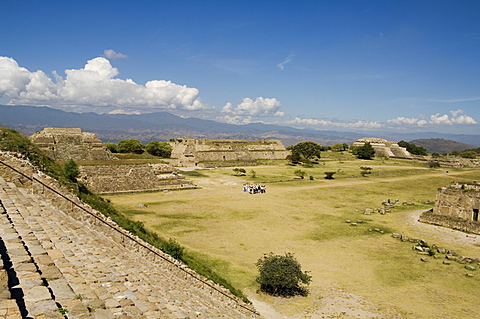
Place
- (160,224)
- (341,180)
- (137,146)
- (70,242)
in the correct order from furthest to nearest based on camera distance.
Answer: (137,146) → (341,180) → (160,224) → (70,242)

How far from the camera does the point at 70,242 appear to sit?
747 cm

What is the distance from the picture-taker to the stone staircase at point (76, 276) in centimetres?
437

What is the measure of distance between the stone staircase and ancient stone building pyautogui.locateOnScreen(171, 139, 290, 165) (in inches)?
1863

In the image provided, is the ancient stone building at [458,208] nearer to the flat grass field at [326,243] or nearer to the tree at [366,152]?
the flat grass field at [326,243]

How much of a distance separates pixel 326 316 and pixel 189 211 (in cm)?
1537

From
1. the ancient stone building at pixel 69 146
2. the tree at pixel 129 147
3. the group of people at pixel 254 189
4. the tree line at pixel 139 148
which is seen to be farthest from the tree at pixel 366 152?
the ancient stone building at pixel 69 146

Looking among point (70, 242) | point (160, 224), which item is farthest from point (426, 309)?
point (160, 224)

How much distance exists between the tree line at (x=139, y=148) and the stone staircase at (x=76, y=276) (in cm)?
5413

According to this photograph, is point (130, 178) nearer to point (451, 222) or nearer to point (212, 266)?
point (212, 266)

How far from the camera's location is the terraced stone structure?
4.48m

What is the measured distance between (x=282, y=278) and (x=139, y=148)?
55767 millimetres

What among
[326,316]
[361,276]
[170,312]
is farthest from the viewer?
[361,276]

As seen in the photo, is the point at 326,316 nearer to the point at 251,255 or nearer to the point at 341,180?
the point at 251,255

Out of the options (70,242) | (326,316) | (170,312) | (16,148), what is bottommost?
(326,316)
